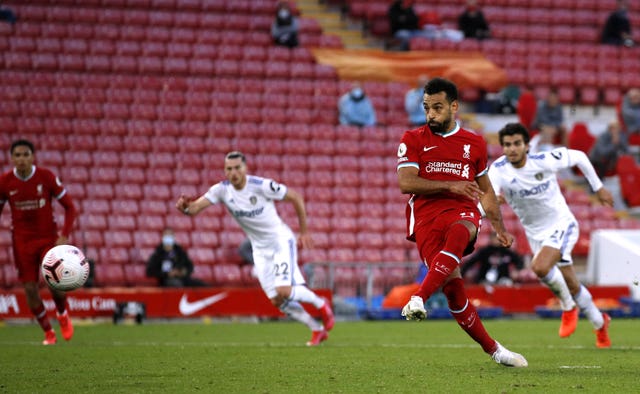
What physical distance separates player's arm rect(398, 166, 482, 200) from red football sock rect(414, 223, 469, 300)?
11.4 inches

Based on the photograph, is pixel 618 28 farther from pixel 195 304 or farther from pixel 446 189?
pixel 446 189

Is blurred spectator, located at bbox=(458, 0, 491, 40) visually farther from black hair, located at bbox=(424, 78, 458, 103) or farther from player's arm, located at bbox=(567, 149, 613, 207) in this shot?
black hair, located at bbox=(424, 78, 458, 103)

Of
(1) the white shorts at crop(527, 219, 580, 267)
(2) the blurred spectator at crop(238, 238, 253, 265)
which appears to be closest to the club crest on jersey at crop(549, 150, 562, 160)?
(1) the white shorts at crop(527, 219, 580, 267)

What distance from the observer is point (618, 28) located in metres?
28.4

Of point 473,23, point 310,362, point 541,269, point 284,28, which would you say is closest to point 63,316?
point 310,362

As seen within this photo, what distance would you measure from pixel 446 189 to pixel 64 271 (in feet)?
13.9

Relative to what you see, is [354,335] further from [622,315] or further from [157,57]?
[157,57]

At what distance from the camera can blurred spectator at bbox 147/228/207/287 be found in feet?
64.3

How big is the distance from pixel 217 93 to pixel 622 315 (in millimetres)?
10101

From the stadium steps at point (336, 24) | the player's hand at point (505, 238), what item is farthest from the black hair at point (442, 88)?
the stadium steps at point (336, 24)

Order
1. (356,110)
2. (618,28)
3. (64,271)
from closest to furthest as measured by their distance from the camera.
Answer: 1. (64,271)
2. (356,110)
3. (618,28)

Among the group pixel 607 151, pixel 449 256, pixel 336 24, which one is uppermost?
pixel 336 24

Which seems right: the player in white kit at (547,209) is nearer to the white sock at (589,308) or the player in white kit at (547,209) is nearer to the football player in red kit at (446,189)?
the white sock at (589,308)

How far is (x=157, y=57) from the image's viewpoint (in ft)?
81.4
